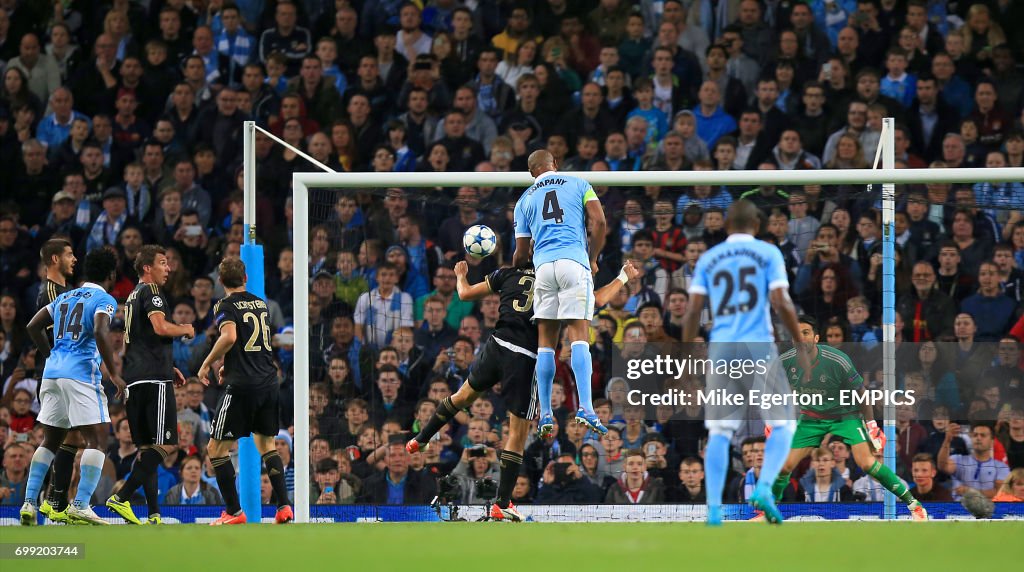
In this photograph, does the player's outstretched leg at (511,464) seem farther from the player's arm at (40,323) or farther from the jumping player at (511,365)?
the player's arm at (40,323)

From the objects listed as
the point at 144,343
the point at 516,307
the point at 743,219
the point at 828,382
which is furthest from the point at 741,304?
the point at 144,343

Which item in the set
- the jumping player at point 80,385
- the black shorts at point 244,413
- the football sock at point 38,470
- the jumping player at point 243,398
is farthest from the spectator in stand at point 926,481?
the football sock at point 38,470

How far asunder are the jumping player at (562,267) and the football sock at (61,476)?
378cm

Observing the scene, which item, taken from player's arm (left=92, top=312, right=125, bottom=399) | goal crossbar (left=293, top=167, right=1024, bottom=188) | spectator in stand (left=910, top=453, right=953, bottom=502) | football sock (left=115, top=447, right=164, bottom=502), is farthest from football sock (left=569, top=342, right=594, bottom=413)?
spectator in stand (left=910, top=453, right=953, bottom=502)

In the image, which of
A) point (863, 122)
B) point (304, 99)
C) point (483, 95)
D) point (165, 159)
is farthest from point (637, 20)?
point (165, 159)

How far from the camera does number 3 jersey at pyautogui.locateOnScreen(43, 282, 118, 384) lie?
1027cm

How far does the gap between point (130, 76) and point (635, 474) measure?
29.0 feet

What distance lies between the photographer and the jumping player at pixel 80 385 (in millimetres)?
10188

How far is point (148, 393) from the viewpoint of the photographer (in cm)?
1036

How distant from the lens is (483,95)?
52.0 ft

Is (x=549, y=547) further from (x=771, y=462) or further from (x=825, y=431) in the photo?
(x=825, y=431)

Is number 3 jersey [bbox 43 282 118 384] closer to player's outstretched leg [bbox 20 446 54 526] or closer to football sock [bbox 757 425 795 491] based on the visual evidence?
player's outstretched leg [bbox 20 446 54 526]

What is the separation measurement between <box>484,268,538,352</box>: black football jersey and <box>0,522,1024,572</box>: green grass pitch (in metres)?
1.78

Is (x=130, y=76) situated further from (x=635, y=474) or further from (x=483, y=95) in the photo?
(x=635, y=474)
